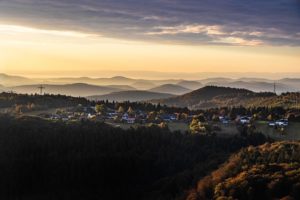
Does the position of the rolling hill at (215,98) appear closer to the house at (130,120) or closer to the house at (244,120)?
the house at (244,120)

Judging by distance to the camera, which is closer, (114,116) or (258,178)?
(258,178)

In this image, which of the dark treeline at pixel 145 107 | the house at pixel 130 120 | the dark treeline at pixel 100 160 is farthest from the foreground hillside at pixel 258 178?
the dark treeline at pixel 145 107

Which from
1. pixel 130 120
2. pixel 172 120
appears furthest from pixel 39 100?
pixel 172 120

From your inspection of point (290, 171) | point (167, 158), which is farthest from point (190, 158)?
point (290, 171)

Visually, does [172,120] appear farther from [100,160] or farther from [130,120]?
[100,160]

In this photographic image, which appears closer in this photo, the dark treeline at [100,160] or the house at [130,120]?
the dark treeline at [100,160]

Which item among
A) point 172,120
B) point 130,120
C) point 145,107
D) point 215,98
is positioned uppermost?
point 215,98
